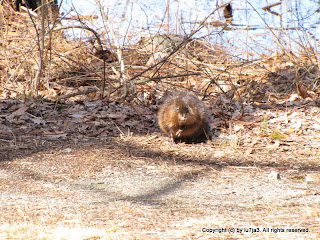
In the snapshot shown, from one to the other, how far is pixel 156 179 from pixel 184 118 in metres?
1.57

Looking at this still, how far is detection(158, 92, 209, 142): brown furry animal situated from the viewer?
20.5ft

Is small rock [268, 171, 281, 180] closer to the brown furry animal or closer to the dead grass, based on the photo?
the dead grass

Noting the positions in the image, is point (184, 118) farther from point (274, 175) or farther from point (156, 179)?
point (274, 175)

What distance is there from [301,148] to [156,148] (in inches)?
73.8

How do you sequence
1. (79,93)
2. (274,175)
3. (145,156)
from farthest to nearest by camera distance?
(79,93)
(145,156)
(274,175)

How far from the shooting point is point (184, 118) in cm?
621

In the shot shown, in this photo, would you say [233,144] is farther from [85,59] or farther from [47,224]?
[85,59]

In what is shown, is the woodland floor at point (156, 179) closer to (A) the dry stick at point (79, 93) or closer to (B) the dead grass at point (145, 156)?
(B) the dead grass at point (145, 156)

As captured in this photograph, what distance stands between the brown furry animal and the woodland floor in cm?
20

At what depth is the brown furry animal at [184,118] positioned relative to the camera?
625 centimetres

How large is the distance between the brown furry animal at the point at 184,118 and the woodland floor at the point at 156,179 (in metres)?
0.20

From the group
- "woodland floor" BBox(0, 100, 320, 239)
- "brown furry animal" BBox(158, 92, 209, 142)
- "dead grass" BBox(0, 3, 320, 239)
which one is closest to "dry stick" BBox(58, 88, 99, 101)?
"dead grass" BBox(0, 3, 320, 239)

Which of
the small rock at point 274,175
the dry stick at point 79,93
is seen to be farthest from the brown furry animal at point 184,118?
the dry stick at point 79,93

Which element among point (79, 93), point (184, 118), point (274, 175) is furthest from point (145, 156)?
point (79, 93)
